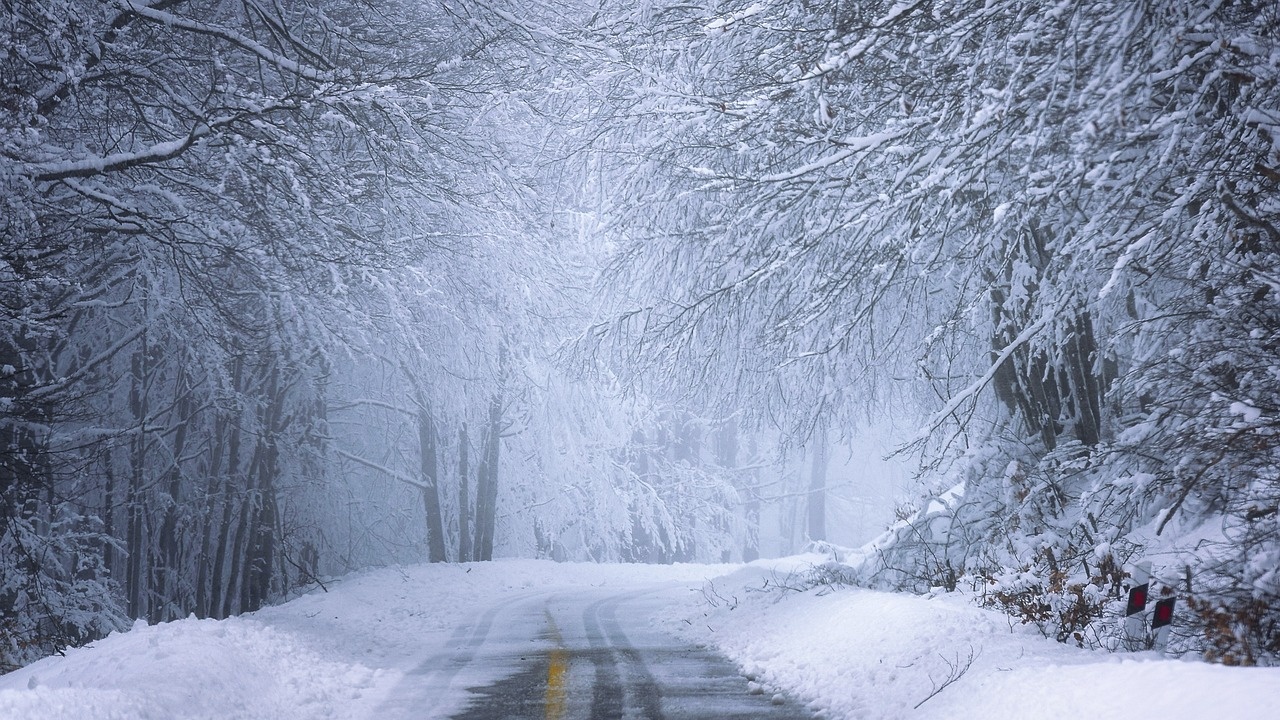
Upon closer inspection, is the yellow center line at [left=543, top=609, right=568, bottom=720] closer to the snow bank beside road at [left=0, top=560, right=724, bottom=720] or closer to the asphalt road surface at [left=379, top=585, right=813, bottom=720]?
the asphalt road surface at [left=379, top=585, right=813, bottom=720]

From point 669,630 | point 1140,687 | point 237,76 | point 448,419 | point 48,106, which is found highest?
point 237,76

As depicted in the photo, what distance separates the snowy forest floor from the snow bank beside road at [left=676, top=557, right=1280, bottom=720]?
13mm

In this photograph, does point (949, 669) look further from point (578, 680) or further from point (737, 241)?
point (737, 241)

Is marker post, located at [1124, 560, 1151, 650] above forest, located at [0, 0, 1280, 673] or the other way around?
the other way around

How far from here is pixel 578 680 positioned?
27.2 ft

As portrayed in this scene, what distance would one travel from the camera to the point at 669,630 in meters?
12.8

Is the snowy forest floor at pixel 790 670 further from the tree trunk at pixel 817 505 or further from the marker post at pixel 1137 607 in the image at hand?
the tree trunk at pixel 817 505

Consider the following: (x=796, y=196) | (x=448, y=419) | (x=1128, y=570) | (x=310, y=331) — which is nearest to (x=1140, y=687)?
(x=1128, y=570)

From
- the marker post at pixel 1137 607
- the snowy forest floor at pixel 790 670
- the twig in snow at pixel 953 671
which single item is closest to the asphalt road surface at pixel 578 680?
the snowy forest floor at pixel 790 670

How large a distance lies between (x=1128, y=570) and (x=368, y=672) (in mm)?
6737

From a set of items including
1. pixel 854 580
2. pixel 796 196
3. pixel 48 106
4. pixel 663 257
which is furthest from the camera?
pixel 854 580

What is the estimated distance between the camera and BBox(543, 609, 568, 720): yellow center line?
694cm

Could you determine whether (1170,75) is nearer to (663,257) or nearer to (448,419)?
(663,257)

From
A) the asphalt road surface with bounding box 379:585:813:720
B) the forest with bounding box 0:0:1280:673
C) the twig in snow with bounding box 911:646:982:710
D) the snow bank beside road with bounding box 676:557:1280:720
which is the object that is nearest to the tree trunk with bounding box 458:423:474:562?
the forest with bounding box 0:0:1280:673
